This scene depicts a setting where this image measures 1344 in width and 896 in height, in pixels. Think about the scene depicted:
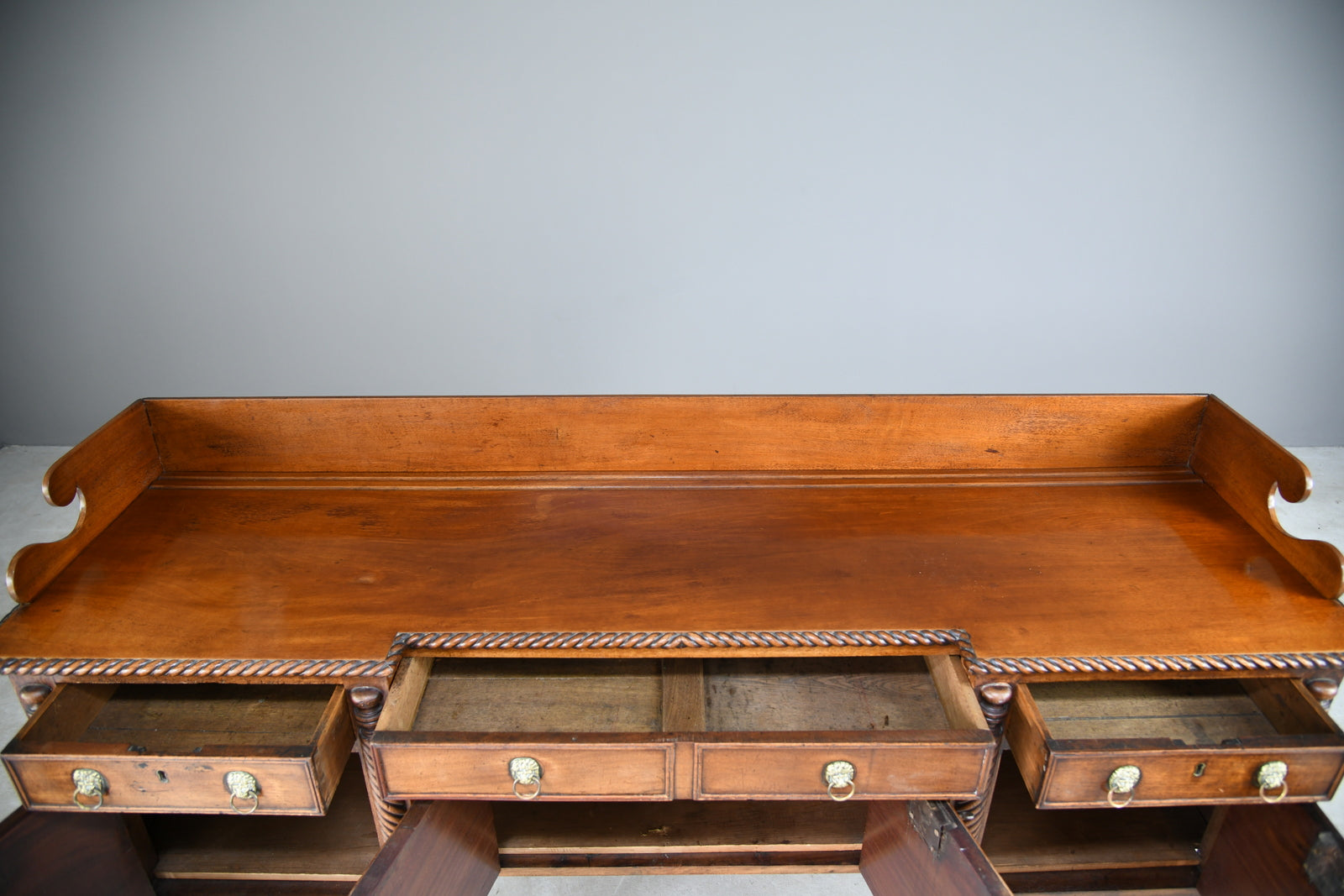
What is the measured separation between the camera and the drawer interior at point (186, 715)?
4.75 feet

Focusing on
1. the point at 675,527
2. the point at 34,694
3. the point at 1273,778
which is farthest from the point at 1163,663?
the point at 34,694

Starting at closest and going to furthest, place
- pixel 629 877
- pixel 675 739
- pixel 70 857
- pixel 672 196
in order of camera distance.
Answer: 1. pixel 675 739
2. pixel 70 857
3. pixel 629 877
4. pixel 672 196

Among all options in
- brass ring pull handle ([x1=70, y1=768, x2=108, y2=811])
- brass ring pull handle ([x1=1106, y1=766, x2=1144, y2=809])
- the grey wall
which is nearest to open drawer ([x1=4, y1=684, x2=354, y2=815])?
brass ring pull handle ([x1=70, y1=768, x2=108, y2=811])

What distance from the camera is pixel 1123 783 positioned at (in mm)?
1362

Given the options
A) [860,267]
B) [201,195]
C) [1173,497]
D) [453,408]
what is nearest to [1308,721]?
[1173,497]

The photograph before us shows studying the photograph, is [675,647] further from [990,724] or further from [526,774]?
[990,724]

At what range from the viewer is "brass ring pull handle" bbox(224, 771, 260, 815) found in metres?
1.33

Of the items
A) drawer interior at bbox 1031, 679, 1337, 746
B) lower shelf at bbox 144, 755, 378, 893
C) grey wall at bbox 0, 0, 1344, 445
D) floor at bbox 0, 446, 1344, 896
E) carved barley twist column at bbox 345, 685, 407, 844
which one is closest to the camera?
carved barley twist column at bbox 345, 685, 407, 844

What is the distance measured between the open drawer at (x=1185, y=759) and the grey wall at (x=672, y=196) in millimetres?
1828

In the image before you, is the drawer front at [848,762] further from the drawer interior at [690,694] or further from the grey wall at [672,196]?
the grey wall at [672,196]

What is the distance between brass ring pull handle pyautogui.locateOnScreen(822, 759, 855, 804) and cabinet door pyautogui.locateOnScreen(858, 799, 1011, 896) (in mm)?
165

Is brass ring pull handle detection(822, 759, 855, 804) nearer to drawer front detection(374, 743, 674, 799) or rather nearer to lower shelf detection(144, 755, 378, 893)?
drawer front detection(374, 743, 674, 799)

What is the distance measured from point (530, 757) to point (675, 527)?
1.86 ft

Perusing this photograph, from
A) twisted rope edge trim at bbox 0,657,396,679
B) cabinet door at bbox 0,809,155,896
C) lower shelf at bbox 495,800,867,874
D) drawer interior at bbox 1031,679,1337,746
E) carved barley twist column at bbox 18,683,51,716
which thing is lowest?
lower shelf at bbox 495,800,867,874
